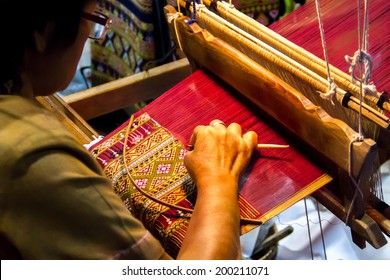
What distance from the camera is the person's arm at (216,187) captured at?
3.21ft

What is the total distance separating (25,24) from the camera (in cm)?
79

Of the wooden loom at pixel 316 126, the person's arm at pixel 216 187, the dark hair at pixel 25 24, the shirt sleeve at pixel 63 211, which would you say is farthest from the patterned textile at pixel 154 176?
the dark hair at pixel 25 24

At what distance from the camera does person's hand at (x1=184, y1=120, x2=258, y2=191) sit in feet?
3.80

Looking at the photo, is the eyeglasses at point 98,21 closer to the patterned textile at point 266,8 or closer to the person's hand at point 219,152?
the person's hand at point 219,152

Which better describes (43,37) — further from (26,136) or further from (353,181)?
(353,181)

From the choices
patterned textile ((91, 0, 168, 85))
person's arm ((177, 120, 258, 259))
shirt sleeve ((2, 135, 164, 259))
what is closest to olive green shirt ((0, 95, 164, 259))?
shirt sleeve ((2, 135, 164, 259))

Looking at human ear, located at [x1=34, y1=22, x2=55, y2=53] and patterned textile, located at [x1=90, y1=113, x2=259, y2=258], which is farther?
patterned textile, located at [x1=90, y1=113, x2=259, y2=258]

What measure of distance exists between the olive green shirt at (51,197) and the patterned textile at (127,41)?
1595mm

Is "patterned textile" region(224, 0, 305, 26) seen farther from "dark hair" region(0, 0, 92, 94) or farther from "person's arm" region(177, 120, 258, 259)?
"dark hair" region(0, 0, 92, 94)

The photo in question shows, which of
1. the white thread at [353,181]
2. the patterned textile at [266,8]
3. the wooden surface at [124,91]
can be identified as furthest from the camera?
the patterned textile at [266,8]

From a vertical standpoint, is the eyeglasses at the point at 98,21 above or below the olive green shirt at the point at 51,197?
above

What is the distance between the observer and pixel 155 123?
57.0 inches

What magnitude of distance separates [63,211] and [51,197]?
0.09 ft
